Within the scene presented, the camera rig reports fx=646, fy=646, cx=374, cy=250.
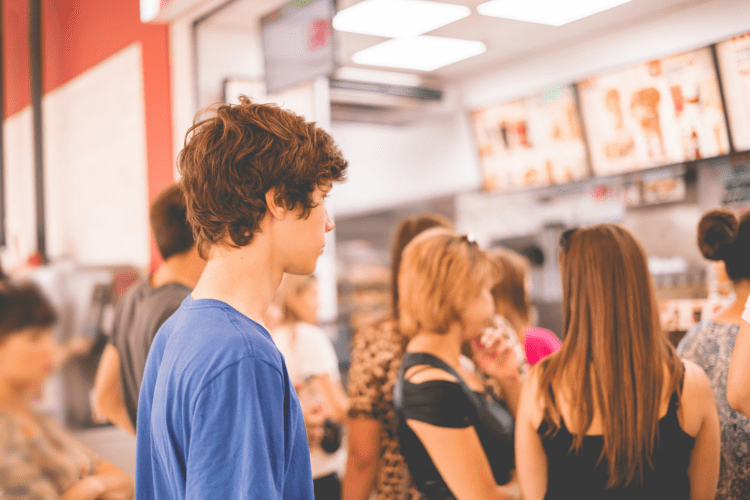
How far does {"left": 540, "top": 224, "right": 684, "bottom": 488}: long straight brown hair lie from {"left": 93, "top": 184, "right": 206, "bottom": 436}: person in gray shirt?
1.17 metres

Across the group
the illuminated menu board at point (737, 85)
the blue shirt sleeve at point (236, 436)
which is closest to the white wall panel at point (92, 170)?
the blue shirt sleeve at point (236, 436)

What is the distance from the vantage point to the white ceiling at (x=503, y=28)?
3.32 m

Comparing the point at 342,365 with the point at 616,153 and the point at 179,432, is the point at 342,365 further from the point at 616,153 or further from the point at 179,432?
the point at 179,432

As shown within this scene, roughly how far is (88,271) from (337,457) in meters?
2.11

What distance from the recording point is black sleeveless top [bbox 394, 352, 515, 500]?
177 cm

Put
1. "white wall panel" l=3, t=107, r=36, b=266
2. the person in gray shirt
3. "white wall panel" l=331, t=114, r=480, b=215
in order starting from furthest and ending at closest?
"white wall panel" l=331, t=114, r=480, b=215, "white wall panel" l=3, t=107, r=36, b=266, the person in gray shirt

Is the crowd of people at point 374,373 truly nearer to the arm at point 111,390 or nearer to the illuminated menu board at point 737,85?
the arm at point 111,390

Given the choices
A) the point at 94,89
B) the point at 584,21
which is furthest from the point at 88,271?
the point at 584,21

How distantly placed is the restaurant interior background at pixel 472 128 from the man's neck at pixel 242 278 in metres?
1.72

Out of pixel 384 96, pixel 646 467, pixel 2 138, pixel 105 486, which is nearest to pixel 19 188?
pixel 2 138

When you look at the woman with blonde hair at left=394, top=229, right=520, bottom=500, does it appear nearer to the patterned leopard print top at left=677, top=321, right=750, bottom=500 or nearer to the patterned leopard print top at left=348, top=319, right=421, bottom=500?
the patterned leopard print top at left=348, top=319, right=421, bottom=500

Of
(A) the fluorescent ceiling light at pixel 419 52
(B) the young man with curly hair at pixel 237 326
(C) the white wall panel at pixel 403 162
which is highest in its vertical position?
(A) the fluorescent ceiling light at pixel 419 52

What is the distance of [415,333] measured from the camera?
6.68 ft

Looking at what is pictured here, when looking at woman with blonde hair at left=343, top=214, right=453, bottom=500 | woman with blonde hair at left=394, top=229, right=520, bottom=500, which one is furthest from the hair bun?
woman with blonde hair at left=343, top=214, right=453, bottom=500
